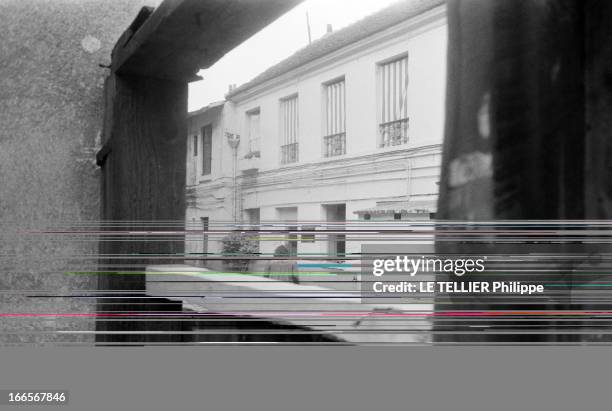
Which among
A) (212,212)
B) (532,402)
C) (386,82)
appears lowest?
(532,402)

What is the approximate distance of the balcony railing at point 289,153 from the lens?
0.75m

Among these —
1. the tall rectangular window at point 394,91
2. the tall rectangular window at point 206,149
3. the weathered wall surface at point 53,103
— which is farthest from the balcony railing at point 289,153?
the tall rectangular window at point 394,91

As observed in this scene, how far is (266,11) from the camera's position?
54cm

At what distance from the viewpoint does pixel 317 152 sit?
39.5 inches

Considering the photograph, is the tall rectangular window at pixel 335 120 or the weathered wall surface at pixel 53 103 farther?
the tall rectangular window at pixel 335 120

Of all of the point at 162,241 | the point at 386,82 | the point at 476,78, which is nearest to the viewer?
the point at 476,78

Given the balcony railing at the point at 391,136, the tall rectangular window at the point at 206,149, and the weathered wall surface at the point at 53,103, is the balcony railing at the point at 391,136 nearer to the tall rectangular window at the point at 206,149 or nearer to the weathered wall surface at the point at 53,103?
the tall rectangular window at the point at 206,149

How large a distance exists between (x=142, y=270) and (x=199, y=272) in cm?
7

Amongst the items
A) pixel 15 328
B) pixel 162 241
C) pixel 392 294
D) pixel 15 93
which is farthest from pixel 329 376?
pixel 15 93

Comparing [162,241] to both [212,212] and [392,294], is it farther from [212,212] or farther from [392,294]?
[392,294]

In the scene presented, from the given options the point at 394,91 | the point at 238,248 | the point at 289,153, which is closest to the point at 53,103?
the point at 289,153

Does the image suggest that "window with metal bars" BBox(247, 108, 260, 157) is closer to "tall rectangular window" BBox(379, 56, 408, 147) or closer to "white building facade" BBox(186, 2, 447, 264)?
"white building facade" BBox(186, 2, 447, 264)

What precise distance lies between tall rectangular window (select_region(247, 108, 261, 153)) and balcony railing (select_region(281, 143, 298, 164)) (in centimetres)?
4

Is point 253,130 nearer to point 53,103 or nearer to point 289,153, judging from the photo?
point 289,153
